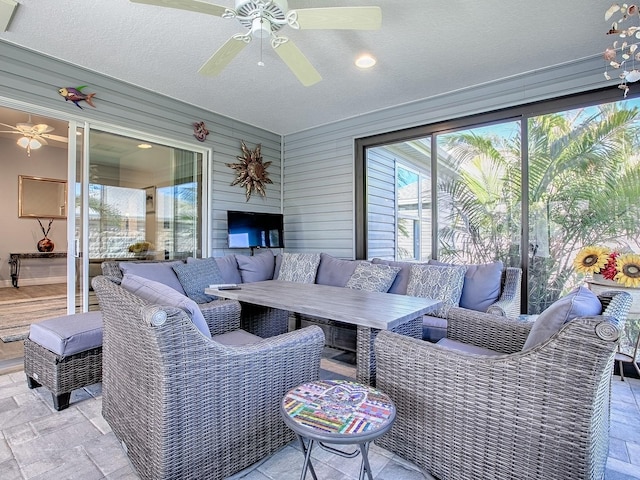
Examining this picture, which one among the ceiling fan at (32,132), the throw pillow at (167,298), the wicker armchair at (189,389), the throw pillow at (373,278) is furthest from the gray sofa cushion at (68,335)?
the ceiling fan at (32,132)

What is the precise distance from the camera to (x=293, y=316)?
12.8ft

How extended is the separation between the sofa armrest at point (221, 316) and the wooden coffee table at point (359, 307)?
5.6 inches

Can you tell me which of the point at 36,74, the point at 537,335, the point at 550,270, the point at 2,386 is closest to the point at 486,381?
the point at 537,335

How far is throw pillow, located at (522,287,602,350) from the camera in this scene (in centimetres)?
129

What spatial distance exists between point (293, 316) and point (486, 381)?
8.90 ft

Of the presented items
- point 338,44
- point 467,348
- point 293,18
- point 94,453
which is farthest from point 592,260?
point 94,453

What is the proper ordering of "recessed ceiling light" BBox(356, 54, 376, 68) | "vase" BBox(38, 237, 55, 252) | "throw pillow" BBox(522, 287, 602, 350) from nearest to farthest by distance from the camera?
1. "throw pillow" BBox(522, 287, 602, 350)
2. "recessed ceiling light" BBox(356, 54, 376, 68)
3. "vase" BBox(38, 237, 55, 252)

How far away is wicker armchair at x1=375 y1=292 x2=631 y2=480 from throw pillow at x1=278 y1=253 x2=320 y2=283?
2383 millimetres

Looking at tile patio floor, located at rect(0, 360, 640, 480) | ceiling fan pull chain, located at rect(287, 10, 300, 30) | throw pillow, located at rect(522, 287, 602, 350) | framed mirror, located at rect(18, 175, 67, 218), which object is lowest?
tile patio floor, located at rect(0, 360, 640, 480)

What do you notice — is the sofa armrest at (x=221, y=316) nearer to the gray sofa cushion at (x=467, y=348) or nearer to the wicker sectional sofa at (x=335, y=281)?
the wicker sectional sofa at (x=335, y=281)

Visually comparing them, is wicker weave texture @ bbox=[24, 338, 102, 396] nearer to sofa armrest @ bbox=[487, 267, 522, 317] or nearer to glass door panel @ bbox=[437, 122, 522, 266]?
sofa armrest @ bbox=[487, 267, 522, 317]

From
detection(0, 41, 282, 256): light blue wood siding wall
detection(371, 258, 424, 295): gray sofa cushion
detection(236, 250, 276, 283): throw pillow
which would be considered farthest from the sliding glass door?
detection(371, 258, 424, 295): gray sofa cushion

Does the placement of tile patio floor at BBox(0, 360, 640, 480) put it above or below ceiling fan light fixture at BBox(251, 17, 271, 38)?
below

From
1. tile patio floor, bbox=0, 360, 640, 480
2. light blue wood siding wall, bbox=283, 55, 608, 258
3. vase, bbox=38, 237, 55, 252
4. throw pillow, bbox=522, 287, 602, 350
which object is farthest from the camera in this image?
vase, bbox=38, 237, 55, 252
